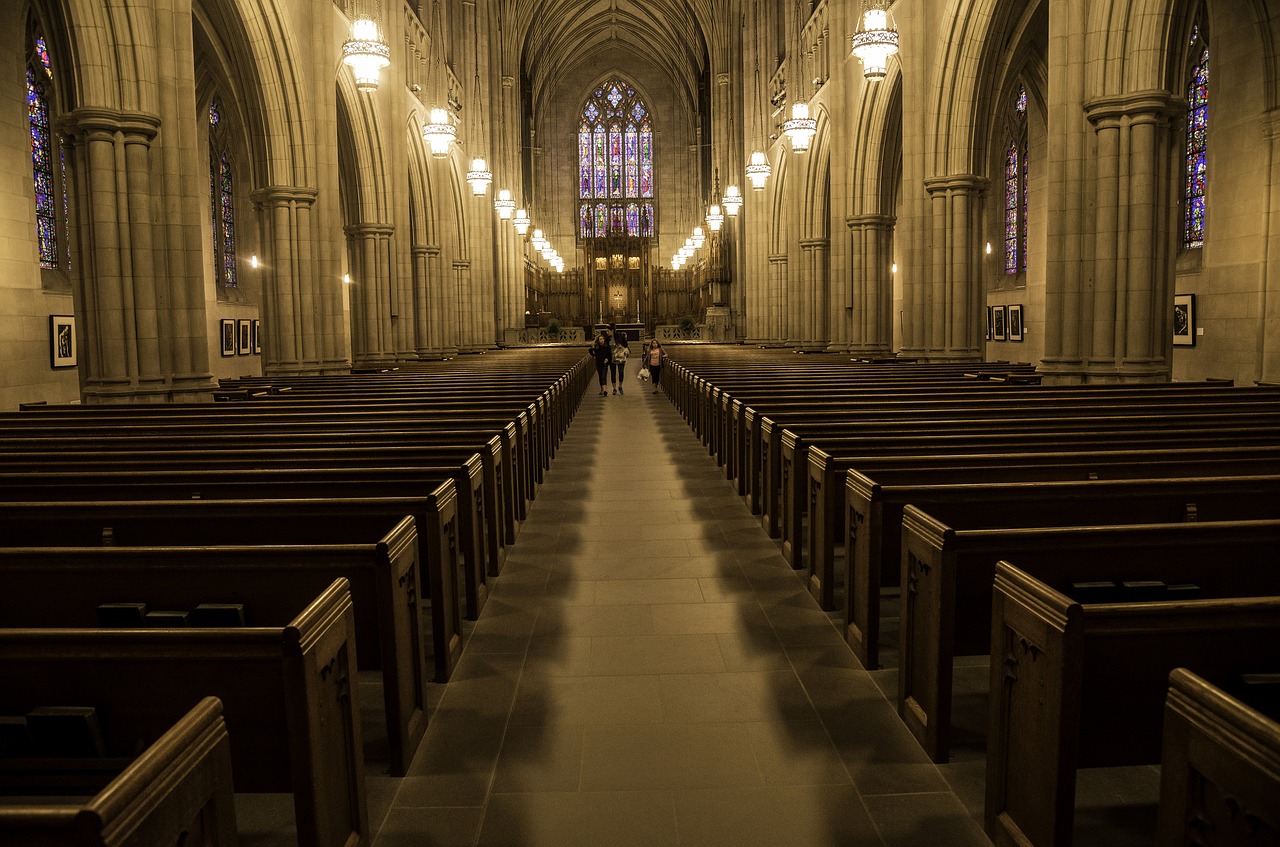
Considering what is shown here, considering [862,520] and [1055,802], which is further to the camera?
[862,520]

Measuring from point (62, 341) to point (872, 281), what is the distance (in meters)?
17.1

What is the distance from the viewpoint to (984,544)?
3604 mm

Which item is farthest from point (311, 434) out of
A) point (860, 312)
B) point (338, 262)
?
point (860, 312)

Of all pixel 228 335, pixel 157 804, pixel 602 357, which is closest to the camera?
pixel 157 804

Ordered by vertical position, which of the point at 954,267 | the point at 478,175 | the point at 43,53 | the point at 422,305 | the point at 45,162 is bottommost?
the point at 422,305

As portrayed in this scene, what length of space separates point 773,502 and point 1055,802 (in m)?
4.83

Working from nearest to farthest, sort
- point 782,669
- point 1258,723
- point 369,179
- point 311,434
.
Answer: point 1258,723 → point 782,669 → point 311,434 → point 369,179

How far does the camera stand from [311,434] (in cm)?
694

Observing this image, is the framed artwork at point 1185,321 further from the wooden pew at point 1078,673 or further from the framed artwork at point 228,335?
the framed artwork at point 228,335

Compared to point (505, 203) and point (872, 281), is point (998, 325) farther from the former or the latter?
point (505, 203)

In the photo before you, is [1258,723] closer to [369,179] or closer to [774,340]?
[369,179]

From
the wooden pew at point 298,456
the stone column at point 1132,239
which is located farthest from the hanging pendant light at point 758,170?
the wooden pew at point 298,456

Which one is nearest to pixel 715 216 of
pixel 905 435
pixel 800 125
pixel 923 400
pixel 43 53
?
pixel 800 125

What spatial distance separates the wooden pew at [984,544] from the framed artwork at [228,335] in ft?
76.0
